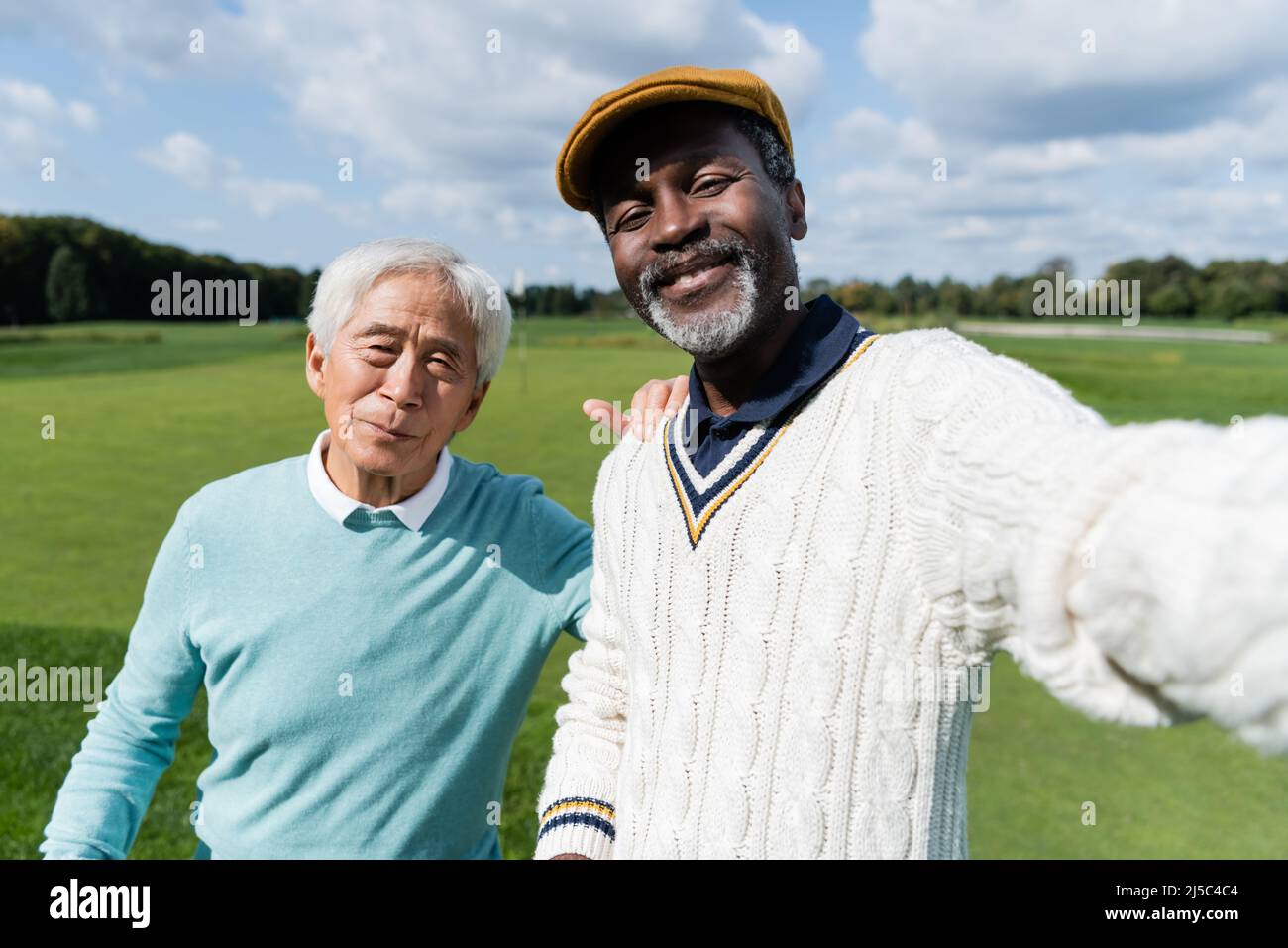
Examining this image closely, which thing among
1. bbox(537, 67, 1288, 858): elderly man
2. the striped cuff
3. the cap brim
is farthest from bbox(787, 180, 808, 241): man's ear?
the striped cuff

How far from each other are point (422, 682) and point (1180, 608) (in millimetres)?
1548

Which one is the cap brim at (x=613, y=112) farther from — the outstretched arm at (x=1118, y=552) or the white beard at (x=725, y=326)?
the outstretched arm at (x=1118, y=552)

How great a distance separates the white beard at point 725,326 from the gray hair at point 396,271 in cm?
63

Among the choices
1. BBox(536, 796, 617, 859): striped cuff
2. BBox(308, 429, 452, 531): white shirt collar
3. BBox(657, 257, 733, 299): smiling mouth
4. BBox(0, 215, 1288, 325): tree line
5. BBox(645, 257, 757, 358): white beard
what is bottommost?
BBox(536, 796, 617, 859): striped cuff

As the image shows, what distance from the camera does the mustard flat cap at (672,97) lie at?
1615 millimetres

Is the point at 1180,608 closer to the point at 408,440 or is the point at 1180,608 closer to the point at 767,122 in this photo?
the point at 767,122

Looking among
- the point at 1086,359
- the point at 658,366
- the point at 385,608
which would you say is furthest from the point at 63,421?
the point at 1086,359

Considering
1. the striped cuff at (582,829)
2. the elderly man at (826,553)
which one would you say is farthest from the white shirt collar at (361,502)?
the striped cuff at (582,829)

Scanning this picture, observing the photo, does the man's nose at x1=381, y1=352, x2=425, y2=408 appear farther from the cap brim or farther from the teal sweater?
the cap brim

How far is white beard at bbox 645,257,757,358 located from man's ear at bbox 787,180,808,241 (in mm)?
270

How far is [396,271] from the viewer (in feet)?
6.72

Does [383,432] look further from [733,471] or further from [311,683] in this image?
[733,471]

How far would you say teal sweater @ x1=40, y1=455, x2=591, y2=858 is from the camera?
198 cm

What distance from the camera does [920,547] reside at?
4.12 feet
